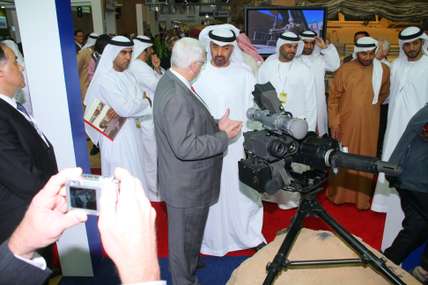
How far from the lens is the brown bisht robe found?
3.81m

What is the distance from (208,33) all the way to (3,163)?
1.94 metres

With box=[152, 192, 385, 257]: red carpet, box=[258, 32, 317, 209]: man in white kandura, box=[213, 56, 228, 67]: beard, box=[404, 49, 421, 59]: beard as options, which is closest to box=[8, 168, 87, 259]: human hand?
box=[213, 56, 228, 67]: beard

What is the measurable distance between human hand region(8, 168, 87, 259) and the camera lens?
1.08 m

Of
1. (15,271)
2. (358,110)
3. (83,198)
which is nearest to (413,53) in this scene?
(358,110)

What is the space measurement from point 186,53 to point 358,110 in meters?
2.41

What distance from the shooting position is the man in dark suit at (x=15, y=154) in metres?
1.73

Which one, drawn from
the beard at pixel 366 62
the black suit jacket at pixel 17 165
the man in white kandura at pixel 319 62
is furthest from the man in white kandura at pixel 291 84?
the black suit jacket at pixel 17 165

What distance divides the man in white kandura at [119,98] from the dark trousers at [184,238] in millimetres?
1264

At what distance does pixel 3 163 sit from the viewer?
5.66 ft

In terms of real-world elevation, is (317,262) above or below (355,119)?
below

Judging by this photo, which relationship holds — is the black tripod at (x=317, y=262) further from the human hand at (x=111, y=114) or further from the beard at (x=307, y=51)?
the beard at (x=307, y=51)

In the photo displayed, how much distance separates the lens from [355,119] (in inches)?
152

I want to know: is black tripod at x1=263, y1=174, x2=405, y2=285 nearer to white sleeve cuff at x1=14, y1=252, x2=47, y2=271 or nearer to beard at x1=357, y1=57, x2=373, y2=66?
white sleeve cuff at x1=14, y1=252, x2=47, y2=271

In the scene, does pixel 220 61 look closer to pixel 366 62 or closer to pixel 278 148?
pixel 278 148
